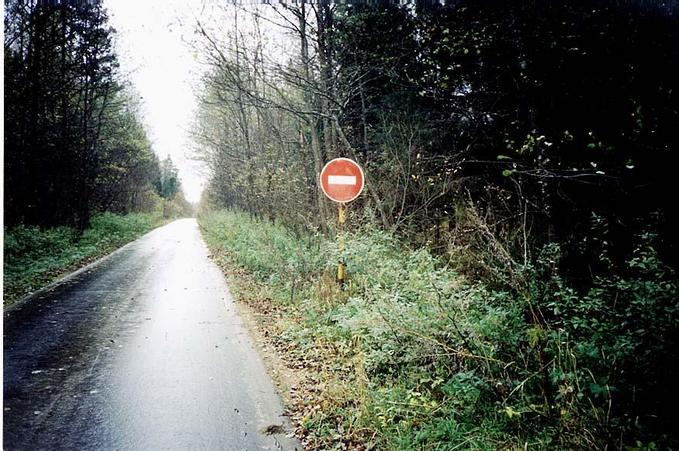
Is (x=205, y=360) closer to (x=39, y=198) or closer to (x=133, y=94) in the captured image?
(x=39, y=198)

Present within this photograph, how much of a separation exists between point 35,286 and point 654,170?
39.8 ft

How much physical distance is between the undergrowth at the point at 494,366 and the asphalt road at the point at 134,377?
2.36 feet

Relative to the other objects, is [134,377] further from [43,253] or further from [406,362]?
[43,253]

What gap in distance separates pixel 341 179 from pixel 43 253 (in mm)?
11955

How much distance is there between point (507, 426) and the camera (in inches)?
136

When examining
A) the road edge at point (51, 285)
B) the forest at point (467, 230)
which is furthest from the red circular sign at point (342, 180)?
the road edge at point (51, 285)

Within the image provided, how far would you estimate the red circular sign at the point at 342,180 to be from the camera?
25.1 ft

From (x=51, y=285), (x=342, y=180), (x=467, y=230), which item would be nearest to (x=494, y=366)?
(x=467, y=230)

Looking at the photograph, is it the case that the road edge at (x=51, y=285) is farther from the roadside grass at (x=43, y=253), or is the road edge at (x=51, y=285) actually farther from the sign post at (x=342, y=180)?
the sign post at (x=342, y=180)

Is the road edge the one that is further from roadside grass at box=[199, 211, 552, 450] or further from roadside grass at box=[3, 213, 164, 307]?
roadside grass at box=[199, 211, 552, 450]

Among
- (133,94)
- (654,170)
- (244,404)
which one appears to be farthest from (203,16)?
(133,94)

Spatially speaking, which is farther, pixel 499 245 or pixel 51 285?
pixel 51 285

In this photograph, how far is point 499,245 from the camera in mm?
4203

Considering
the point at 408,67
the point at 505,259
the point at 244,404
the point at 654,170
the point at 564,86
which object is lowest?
the point at 244,404
